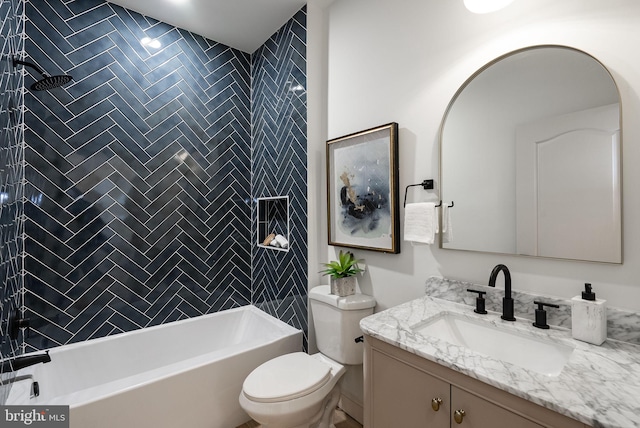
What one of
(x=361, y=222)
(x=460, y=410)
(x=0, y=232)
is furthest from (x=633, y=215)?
(x=0, y=232)

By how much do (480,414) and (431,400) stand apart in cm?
16

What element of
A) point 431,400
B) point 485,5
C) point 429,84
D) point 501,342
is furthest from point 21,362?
point 485,5

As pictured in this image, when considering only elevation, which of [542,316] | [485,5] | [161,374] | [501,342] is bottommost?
[161,374]

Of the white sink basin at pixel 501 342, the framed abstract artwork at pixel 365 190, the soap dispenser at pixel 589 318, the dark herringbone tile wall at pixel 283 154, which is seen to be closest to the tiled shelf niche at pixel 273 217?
the dark herringbone tile wall at pixel 283 154

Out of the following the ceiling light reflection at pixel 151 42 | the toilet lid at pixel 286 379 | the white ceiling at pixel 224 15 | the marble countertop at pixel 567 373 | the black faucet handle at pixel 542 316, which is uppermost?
the white ceiling at pixel 224 15

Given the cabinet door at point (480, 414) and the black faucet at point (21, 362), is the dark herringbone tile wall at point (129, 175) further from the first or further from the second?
the cabinet door at point (480, 414)

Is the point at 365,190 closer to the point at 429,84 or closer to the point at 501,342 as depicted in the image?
the point at 429,84

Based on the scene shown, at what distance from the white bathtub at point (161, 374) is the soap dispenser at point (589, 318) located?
1689mm

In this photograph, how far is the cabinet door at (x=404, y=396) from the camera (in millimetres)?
1007

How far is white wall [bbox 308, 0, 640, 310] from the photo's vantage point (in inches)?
A: 42.2

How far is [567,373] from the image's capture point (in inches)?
34.0

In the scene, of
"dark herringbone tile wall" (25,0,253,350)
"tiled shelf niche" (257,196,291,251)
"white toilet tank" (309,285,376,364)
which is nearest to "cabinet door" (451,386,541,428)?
"white toilet tank" (309,285,376,364)

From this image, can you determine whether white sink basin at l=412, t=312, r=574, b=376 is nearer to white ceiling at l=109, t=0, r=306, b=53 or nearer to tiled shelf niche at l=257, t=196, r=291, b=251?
tiled shelf niche at l=257, t=196, r=291, b=251

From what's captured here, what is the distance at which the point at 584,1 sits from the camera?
1146 mm
